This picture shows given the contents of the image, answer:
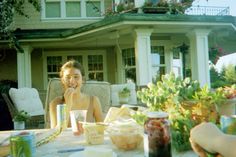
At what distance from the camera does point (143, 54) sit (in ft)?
30.2

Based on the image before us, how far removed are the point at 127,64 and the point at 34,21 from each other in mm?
3715

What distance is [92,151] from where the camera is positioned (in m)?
1.58

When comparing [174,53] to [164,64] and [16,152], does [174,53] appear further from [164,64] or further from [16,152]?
[16,152]

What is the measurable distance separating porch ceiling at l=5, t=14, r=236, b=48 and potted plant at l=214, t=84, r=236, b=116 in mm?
6935

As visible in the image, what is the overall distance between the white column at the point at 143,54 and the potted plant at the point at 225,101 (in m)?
7.30

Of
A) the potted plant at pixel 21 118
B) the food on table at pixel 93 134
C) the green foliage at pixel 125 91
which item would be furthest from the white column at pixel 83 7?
the food on table at pixel 93 134

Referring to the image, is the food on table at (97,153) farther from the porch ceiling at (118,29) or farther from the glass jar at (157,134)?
the porch ceiling at (118,29)

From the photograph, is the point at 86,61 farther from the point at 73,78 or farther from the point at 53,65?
the point at 73,78

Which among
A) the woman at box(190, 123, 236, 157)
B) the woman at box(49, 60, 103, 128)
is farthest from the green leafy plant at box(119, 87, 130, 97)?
the woman at box(190, 123, 236, 157)

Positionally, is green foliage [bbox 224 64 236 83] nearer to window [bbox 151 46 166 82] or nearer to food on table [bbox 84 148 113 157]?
window [bbox 151 46 166 82]

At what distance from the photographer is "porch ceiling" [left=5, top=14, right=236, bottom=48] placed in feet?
29.3

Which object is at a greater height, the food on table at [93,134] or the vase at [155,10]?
the vase at [155,10]

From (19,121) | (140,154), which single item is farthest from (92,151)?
(19,121)

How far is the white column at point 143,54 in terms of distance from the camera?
9.12 metres
